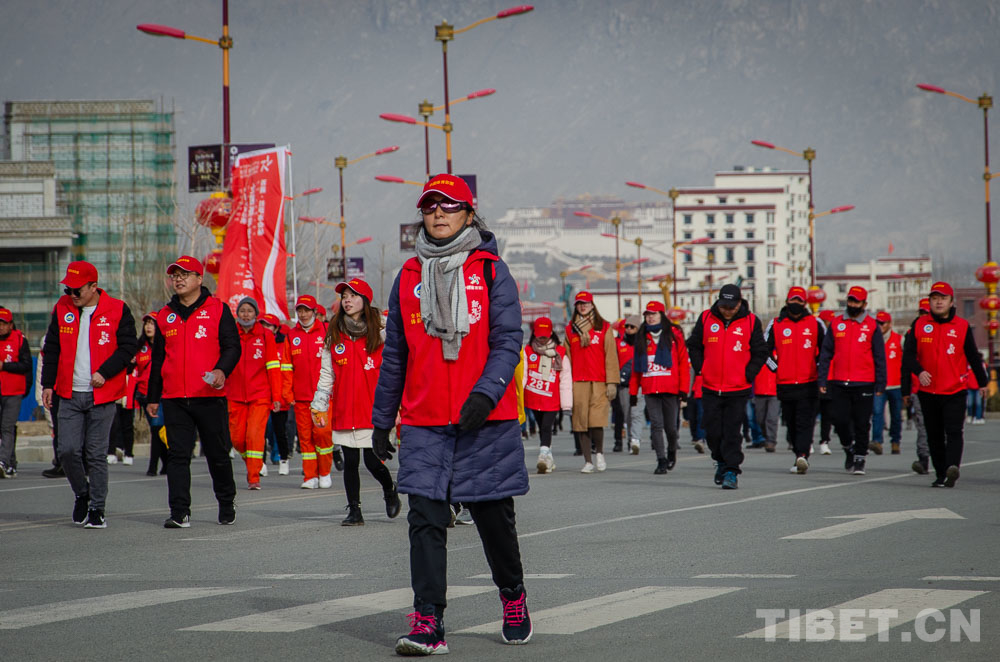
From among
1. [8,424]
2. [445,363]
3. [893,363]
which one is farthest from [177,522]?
[893,363]

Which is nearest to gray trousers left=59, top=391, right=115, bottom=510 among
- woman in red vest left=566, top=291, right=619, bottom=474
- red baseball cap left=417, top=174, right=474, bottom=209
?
red baseball cap left=417, top=174, right=474, bottom=209

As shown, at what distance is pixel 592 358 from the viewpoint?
59.0ft

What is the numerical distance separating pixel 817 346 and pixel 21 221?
60942 mm

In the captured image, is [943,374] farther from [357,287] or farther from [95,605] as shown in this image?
[95,605]

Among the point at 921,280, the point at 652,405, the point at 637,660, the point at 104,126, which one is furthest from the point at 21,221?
the point at 921,280

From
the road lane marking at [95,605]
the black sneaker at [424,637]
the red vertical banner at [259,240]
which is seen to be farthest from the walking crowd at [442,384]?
the red vertical banner at [259,240]

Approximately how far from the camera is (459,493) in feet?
21.0

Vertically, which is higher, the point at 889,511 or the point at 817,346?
the point at 817,346

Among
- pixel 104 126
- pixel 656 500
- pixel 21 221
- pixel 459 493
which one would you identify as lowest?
pixel 656 500

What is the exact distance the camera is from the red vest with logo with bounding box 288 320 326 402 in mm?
16297

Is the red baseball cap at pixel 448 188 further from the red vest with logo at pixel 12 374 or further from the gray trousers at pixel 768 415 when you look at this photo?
the gray trousers at pixel 768 415

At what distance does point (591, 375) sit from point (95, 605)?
10927 millimetres

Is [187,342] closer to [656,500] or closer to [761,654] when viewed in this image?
[656,500]

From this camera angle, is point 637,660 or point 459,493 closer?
point 637,660
